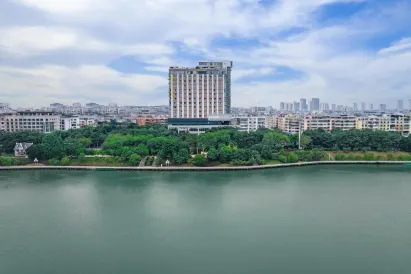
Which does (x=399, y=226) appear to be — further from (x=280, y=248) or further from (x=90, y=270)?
(x=90, y=270)

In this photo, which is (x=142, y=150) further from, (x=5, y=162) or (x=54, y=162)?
(x=5, y=162)

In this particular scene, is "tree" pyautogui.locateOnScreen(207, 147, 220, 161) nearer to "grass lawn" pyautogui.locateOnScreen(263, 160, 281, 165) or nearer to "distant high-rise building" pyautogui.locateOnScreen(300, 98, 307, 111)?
"grass lawn" pyautogui.locateOnScreen(263, 160, 281, 165)

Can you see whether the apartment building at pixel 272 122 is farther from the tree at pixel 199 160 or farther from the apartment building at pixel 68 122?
the apartment building at pixel 68 122

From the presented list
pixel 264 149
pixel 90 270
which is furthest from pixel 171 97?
pixel 90 270

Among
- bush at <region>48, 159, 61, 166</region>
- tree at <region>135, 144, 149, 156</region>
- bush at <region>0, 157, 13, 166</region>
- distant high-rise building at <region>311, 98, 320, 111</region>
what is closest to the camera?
bush at <region>0, 157, 13, 166</region>

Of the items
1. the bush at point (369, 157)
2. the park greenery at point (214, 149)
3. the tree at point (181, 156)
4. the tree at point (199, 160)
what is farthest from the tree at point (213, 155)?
the bush at point (369, 157)

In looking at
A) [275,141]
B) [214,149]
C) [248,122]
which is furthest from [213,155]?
[248,122]

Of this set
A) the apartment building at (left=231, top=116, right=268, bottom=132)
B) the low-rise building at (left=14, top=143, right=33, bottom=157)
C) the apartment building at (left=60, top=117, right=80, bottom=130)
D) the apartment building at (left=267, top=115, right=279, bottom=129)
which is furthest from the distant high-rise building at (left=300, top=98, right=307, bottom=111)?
the low-rise building at (left=14, top=143, right=33, bottom=157)
